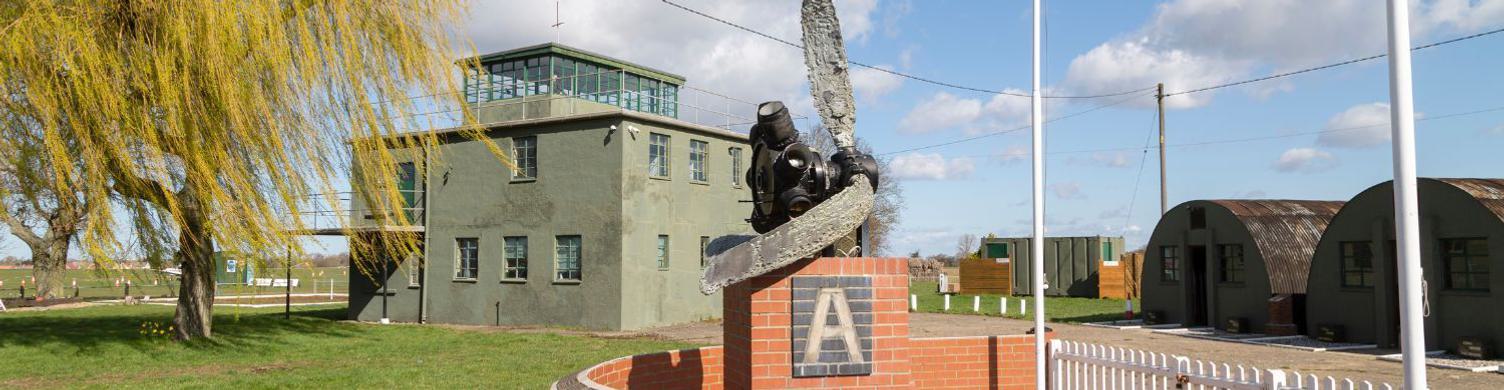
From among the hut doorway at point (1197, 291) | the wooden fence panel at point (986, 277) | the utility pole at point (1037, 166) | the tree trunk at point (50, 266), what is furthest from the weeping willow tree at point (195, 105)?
the wooden fence panel at point (986, 277)

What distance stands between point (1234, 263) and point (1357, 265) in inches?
143

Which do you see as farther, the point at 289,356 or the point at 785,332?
the point at 289,356

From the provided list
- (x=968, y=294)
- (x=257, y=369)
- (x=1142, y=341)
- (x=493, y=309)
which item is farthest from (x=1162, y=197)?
(x=257, y=369)

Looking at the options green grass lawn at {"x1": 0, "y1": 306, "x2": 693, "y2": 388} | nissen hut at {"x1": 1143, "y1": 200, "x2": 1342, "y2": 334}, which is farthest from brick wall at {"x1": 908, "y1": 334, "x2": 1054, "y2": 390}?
nissen hut at {"x1": 1143, "y1": 200, "x2": 1342, "y2": 334}

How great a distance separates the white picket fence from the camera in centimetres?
735

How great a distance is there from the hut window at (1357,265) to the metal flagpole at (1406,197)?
15.5 m

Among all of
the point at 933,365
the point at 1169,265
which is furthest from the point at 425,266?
the point at 933,365

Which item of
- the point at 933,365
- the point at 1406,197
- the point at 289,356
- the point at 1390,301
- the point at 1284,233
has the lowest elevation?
the point at 289,356

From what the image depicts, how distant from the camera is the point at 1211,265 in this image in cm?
2238

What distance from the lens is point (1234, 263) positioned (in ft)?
72.7

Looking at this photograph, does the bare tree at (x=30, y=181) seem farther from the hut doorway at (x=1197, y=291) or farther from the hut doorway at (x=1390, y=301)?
the hut doorway at (x=1197, y=291)

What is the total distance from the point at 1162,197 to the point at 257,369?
1088 inches

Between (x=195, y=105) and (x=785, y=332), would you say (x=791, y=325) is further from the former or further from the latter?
(x=195, y=105)

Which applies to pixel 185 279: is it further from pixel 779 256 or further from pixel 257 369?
pixel 779 256
